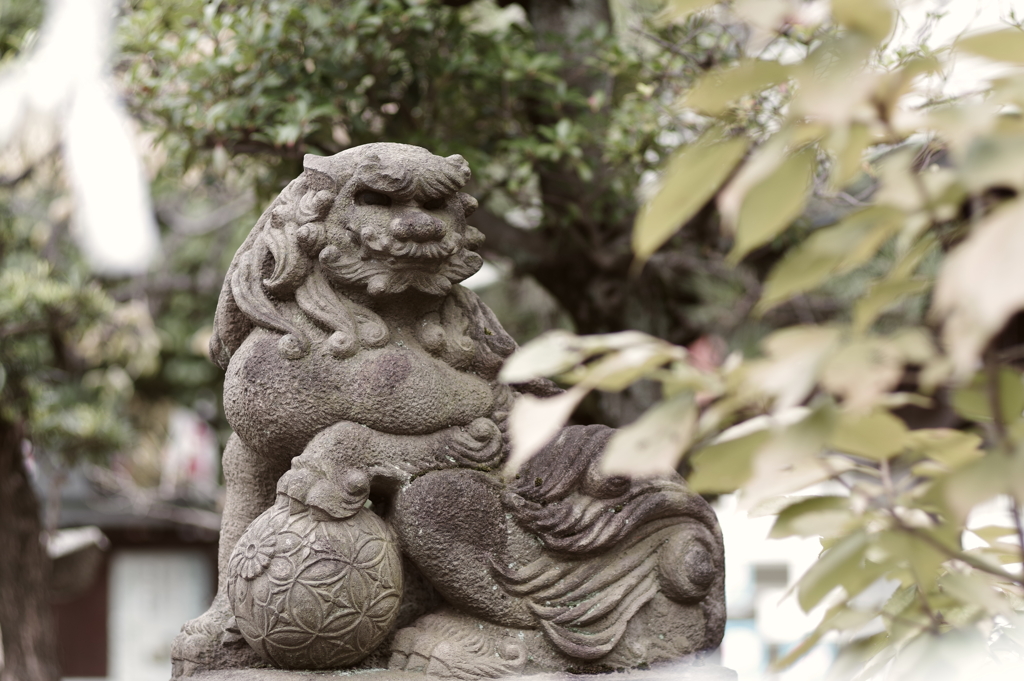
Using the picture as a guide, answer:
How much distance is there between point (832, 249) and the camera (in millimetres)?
916

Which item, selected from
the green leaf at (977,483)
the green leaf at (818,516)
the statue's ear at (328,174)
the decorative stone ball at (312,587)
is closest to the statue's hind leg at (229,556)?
the decorative stone ball at (312,587)

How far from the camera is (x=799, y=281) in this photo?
0.93 m

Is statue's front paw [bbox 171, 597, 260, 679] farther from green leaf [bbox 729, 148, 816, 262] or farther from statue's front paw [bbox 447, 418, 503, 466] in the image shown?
green leaf [bbox 729, 148, 816, 262]

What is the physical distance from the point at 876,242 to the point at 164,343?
28.1 ft

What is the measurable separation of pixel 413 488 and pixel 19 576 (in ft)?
12.9

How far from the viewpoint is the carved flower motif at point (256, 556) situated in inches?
78.7

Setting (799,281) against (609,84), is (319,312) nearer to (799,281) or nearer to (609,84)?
(799,281)

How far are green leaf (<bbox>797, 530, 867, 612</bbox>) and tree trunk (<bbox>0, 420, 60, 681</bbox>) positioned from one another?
504cm

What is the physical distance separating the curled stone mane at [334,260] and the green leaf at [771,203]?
1.31 m

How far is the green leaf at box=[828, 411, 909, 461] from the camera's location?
0.98 metres

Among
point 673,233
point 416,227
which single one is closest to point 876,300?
point 416,227

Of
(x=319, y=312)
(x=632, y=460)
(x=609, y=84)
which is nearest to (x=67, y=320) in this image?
(x=609, y=84)

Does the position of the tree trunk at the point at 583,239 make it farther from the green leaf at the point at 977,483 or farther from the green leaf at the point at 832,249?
the green leaf at the point at 977,483

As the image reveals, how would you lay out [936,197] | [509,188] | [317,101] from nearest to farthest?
1. [936,197]
2. [317,101]
3. [509,188]
